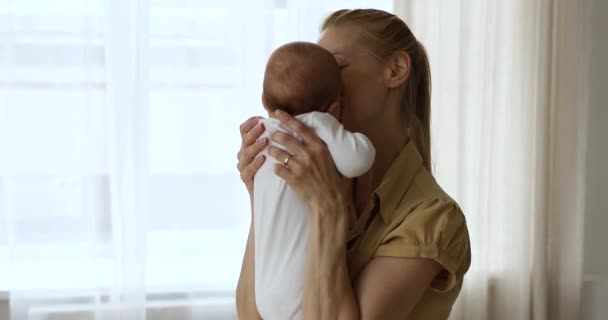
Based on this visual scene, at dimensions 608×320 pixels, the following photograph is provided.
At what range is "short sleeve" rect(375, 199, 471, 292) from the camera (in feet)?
4.11

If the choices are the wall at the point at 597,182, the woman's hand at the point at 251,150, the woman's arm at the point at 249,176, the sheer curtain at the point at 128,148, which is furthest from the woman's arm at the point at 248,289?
the wall at the point at 597,182

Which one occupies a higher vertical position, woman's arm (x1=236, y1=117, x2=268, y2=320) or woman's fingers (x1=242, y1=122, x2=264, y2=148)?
woman's fingers (x1=242, y1=122, x2=264, y2=148)

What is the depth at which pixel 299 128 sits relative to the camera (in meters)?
1.30

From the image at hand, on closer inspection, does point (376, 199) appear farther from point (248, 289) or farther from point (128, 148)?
point (128, 148)

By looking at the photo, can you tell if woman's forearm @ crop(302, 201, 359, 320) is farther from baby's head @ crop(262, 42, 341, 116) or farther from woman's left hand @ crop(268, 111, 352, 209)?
baby's head @ crop(262, 42, 341, 116)

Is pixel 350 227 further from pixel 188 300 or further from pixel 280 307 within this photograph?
pixel 188 300

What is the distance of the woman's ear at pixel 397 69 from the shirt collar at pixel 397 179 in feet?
0.42

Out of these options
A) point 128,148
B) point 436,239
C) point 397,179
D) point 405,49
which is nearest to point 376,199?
point 397,179

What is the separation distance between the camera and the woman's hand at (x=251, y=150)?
53.4 inches

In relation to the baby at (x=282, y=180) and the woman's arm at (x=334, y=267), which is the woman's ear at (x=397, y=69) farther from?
the woman's arm at (x=334, y=267)

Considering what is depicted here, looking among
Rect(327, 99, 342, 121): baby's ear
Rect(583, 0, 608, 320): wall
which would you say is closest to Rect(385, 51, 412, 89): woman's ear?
Rect(327, 99, 342, 121): baby's ear

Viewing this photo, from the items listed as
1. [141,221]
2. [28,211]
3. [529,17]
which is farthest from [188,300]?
[529,17]

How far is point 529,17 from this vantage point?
291 cm

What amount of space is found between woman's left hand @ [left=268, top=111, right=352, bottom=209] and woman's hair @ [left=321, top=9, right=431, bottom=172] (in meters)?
0.23
